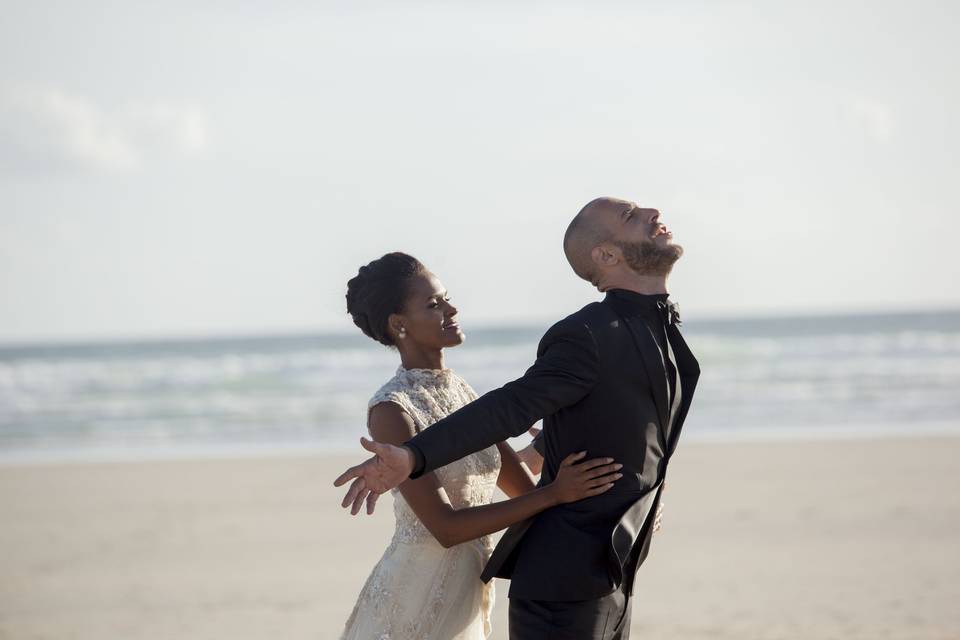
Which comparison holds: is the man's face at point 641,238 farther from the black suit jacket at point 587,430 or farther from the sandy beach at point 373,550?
the sandy beach at point 373,550

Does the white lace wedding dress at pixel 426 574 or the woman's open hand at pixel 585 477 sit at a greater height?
the woman's open hand at pixel 585 477

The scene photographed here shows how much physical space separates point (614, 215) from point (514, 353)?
29.7 m

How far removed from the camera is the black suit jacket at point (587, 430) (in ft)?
8.36

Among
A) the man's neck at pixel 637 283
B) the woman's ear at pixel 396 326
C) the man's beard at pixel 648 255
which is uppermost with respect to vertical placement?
the man's beard at pixel 648 255

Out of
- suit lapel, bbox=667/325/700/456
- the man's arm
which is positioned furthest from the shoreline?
the man's arm

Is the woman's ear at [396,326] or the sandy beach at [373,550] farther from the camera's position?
the sandy beach at [373,550]

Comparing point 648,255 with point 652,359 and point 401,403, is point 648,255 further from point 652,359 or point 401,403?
point 401,403

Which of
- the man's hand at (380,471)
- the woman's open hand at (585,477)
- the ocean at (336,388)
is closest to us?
the man's hand at (380,471)

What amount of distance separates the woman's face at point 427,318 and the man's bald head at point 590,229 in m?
0.54

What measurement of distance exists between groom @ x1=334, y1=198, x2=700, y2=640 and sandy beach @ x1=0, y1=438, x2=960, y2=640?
12.4 ft

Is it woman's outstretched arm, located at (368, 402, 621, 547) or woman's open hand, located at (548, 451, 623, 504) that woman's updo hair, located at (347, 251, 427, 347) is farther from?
woman's open hand, located at (548, 451, 623, 504)

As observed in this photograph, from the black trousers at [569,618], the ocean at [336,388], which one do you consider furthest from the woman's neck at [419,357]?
the ocean at [336,388]

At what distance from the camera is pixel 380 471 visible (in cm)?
248

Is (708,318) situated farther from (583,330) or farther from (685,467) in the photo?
(583,330)
